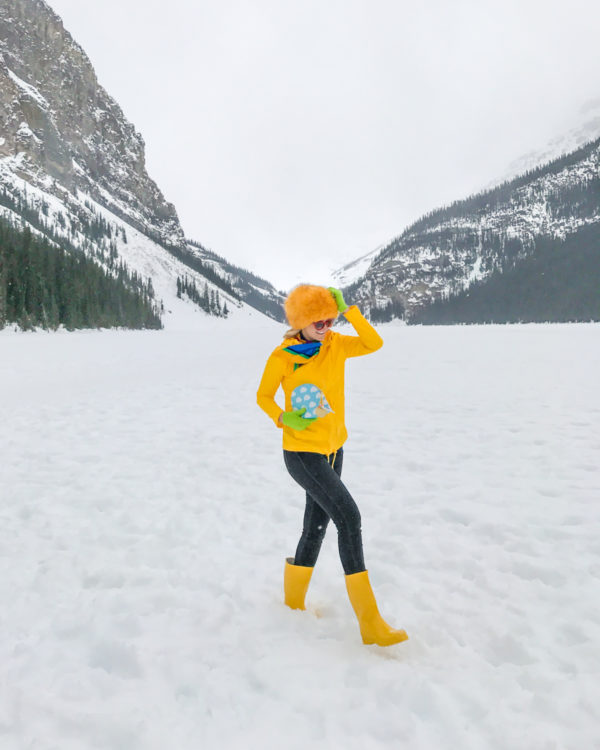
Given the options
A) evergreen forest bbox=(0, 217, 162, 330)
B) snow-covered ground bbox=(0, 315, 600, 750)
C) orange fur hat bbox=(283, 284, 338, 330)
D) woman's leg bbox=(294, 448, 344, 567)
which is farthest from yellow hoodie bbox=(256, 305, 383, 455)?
evergreen forest bbox=(0, 217, 162, 330)

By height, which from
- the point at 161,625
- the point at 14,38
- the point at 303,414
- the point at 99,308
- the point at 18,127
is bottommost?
the point at 161,625

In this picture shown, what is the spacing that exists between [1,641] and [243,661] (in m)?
1.62

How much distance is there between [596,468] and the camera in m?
5.98

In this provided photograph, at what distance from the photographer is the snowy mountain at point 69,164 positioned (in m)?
121

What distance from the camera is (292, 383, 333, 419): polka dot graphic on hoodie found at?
9.10ft

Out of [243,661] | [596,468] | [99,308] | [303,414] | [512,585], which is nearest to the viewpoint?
A: [243,661]

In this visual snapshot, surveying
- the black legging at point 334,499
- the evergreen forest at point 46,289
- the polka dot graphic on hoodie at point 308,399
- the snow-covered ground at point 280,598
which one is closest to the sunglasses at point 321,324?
the polka dot graphic on hoodie at point 308,399

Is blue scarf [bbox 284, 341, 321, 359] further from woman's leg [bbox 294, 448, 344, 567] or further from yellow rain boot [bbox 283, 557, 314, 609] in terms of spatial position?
yellow rain boot [bbox 283, 557, 314, 609]

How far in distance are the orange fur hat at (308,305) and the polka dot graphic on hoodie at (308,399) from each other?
0.46 metres

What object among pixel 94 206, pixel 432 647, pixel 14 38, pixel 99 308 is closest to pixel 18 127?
pixel 94 206

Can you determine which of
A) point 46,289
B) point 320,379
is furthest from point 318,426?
point 46,289

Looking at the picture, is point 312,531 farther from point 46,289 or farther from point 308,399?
point 46,289

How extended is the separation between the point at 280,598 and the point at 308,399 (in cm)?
168

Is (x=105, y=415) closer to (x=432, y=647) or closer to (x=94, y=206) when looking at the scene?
(x=432, y=647)
